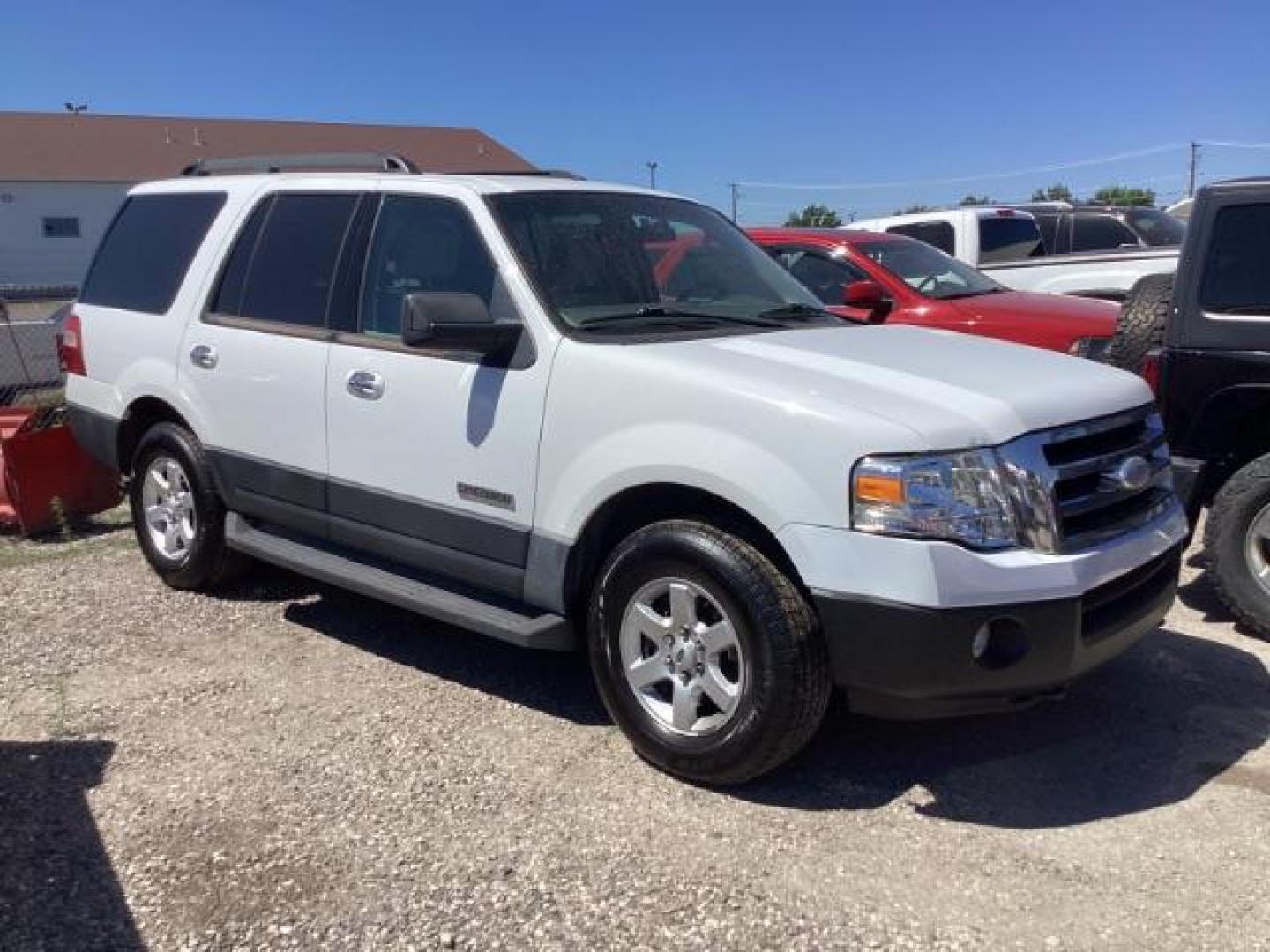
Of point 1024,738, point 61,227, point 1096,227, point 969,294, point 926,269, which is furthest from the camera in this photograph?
point 61,227

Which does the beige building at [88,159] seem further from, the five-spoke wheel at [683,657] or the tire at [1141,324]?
the five-spoke wheel at [683,657]

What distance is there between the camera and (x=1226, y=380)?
5023mm

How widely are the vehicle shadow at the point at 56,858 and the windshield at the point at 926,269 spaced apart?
21.2 feet

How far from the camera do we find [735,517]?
3.68 metres

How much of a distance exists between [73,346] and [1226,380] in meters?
5.66

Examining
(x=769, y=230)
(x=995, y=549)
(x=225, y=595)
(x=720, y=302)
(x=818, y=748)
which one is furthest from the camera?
(x=769, y=230)

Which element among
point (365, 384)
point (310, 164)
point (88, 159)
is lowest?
point (365, 384)

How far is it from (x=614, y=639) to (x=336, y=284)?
1.98 m

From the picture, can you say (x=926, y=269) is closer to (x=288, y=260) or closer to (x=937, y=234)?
(x=937, y=234)

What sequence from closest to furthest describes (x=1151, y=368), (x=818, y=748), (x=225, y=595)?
(x=818, y=748)
(x=1151, y=368)
(x=225, y=595)

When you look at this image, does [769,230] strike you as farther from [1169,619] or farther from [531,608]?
[531,608]

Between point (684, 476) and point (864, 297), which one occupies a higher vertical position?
point (864, 297)

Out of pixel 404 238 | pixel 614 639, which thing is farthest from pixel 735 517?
pixel 404 238

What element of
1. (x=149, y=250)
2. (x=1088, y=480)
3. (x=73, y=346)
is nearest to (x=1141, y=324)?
(x=1088, y=480)
